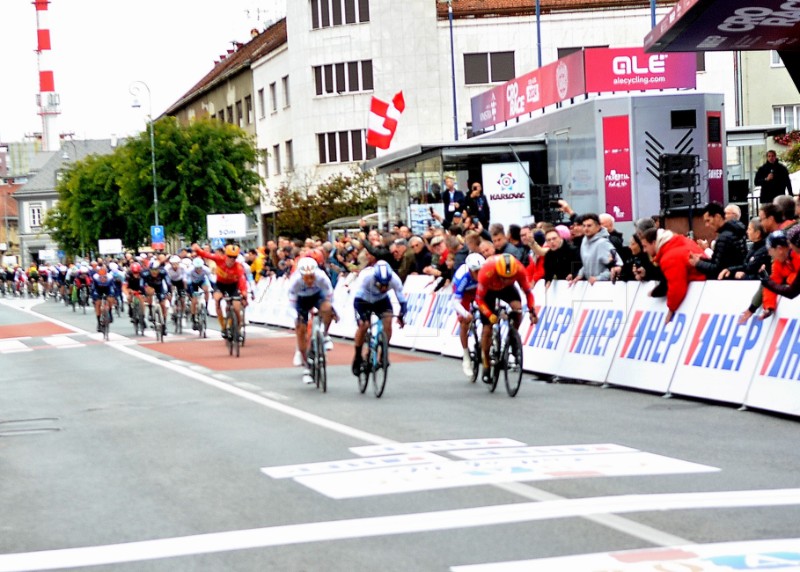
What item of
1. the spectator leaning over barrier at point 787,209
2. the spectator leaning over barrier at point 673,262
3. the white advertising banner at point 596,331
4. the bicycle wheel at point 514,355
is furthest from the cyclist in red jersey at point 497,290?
the spectator leaning over barrier at point 787,209

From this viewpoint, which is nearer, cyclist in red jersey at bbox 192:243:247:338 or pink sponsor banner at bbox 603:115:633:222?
cyclist in red jersey at bbox 192:243:247:338

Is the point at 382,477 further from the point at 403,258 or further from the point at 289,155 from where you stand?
the point at 289,155

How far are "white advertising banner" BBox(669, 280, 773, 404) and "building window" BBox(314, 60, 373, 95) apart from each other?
5067cm

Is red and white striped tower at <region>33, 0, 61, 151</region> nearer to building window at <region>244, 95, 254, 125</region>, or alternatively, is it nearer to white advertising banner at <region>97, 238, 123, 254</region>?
white advertising banner at <region>97, 238, 123, 254</region>

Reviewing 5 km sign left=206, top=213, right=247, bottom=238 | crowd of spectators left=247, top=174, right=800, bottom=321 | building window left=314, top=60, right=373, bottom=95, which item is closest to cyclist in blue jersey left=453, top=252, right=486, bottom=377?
crowd of spectators left=247, top=174, right=800, bottom=321

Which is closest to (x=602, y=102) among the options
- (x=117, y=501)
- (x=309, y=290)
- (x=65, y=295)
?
(x=309, y=290)

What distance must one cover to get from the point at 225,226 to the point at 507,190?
102 ft

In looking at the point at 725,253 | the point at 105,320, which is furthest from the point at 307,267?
the point at 105,320

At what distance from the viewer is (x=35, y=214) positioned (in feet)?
495

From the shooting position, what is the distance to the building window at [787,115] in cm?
5900

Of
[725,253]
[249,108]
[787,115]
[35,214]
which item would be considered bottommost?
[725,253]

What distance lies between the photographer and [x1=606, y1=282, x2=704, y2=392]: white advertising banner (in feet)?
48.6

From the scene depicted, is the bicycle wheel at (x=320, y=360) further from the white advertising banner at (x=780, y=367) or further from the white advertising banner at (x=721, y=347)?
the white advertising banner at (x=780, y=367)

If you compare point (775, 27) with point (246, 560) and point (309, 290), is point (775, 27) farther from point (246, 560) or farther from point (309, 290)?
point (246, 560)
